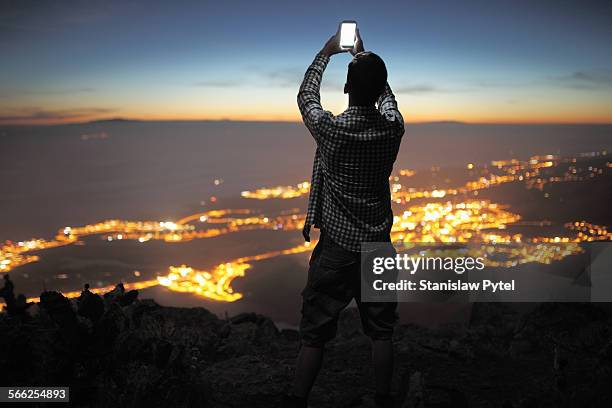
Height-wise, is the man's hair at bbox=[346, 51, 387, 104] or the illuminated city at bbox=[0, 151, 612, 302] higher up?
the man's hair at bbox=[346, 51, 387, 104]

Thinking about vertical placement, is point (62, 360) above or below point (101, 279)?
above

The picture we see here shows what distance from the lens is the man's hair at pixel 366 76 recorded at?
288cm

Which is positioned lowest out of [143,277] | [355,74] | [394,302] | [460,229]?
[143,277]

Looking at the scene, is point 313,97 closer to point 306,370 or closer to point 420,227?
point 306,370

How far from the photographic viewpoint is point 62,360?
3404 millimetres

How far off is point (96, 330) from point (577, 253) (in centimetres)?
1552

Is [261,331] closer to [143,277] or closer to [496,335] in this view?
[496,335]

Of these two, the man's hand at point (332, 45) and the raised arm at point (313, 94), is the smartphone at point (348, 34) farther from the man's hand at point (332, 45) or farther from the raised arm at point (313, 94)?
the raised arm at point (313, 94)

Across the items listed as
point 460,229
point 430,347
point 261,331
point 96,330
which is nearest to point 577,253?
point 430,347

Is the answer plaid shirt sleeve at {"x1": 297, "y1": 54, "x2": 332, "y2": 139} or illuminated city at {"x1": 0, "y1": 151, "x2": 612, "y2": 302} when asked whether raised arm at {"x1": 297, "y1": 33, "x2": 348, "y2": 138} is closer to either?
plaid shirt sleeve at {"x1": 297, "y1": 54, "x2": 332, "y2": 139}

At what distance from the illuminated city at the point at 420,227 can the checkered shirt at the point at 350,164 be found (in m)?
11.1

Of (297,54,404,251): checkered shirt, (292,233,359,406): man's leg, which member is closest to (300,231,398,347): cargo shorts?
(292,233,359,406): man's leg

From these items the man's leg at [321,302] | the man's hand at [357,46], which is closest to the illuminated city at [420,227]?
the man's leg at [321,302]

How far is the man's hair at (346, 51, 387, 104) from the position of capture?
114 inches
